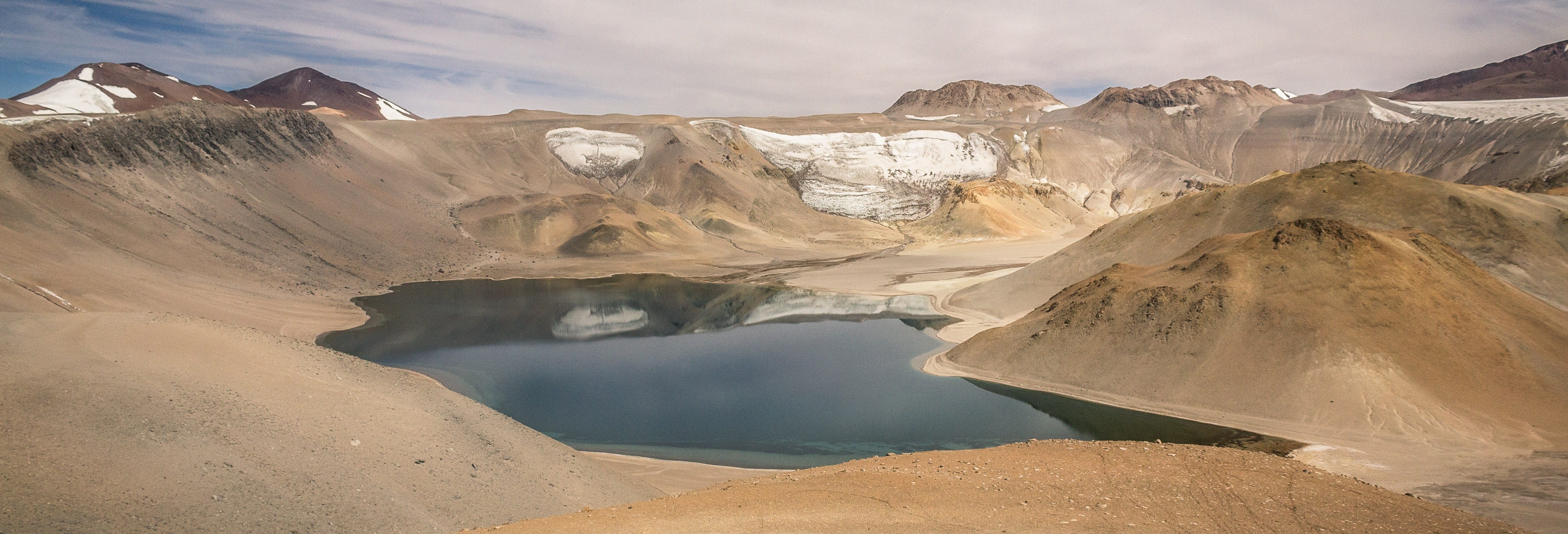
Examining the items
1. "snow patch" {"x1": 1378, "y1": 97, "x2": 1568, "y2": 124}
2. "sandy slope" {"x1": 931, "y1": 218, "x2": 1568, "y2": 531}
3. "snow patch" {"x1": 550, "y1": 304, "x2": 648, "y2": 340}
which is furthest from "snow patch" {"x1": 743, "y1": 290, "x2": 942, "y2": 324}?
"snow patch" {"x1": 1378, "y1": 97, "x2": 1568, "y2": 124}

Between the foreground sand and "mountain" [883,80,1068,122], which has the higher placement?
"mountain" [883,80,1068,122]

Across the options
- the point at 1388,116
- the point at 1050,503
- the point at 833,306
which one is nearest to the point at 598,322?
the point at 833,306

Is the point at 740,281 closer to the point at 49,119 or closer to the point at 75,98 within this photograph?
the point at 49,119

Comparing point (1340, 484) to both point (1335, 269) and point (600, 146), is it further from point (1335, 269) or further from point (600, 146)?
point (600, 146)

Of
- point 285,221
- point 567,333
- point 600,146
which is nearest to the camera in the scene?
point 567,333

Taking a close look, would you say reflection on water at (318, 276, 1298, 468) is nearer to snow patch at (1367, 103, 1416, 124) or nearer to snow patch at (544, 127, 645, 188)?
snow patch at (544, 127, 645, 188)


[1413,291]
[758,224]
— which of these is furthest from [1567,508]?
[758,224]
